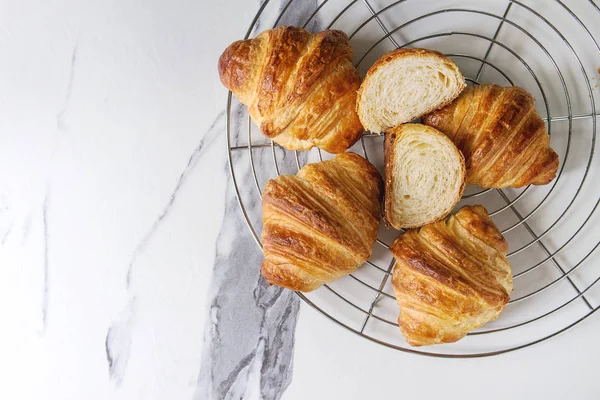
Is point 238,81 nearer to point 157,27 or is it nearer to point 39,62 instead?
point 157,27

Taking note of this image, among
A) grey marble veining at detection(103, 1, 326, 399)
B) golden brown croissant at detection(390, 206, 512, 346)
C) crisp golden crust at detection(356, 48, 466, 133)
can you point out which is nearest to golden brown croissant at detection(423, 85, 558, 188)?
crisp golden crust at detection(356, 48, 466, 133)

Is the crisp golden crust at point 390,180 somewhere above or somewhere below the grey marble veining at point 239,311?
above

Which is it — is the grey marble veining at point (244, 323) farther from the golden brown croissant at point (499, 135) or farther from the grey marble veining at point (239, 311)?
the golden brown croissant at point (499, 135)

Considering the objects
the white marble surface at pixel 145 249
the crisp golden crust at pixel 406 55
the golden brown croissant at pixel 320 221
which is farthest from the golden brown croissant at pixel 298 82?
the white marble surface at pixel 145 249

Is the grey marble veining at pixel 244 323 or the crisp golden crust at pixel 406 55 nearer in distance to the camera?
the crisp golden crust at pixel 406 55

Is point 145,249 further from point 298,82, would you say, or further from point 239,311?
point 298,82

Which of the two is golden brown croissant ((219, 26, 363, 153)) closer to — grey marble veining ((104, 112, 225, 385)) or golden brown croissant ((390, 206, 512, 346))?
grey marble veining ((104, 112, 225, 385))
